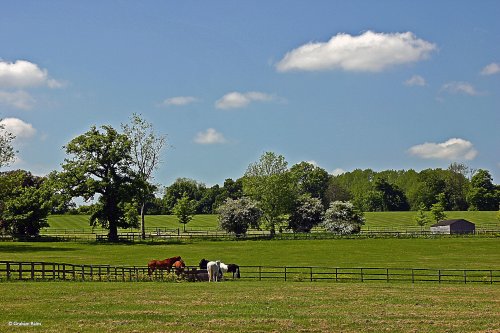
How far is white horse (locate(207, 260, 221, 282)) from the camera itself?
3941 cm

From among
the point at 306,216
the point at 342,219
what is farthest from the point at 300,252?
the point at 306,216

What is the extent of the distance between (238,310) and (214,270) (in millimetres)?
17340

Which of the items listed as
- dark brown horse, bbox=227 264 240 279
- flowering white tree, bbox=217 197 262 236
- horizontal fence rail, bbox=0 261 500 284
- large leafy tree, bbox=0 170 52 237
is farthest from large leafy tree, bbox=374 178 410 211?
dark brown horse, bbox=227 264 240 279

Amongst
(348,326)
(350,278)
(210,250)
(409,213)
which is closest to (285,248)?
(210,250)

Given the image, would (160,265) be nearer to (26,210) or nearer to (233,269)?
(233,269)

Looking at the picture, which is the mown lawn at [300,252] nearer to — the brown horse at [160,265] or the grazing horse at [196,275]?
the brown horse at [160,265]

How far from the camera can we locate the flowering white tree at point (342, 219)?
102 m

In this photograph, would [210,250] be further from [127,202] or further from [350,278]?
[350,278]

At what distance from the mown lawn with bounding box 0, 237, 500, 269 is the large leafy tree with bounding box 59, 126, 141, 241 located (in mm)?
5444

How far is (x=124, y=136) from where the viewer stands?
8950 centimetres

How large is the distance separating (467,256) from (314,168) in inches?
4970

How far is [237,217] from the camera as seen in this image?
325 feet

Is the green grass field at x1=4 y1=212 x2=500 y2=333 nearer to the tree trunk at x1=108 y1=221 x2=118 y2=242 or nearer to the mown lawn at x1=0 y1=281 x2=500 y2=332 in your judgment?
the mown lawn at x1=0 y1=281 x2=500 y2=332

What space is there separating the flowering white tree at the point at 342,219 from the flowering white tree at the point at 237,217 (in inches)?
445
